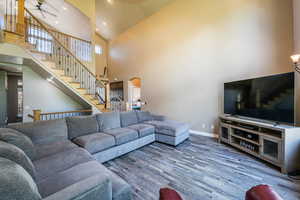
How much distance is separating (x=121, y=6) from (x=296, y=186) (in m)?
7.88

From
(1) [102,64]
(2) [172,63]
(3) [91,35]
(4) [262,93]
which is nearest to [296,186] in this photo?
(4) [262,93]

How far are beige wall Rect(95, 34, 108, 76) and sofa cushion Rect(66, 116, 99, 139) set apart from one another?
668cm

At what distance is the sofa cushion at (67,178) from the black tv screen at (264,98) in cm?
313

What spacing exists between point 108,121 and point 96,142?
2.94 ft

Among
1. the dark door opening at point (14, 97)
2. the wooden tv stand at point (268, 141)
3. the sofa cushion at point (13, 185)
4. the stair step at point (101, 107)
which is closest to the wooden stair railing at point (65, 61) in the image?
the stair step at point (101, 107)

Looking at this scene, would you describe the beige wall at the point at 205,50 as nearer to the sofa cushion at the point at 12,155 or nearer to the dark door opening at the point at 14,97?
the sofa cushion at the point at 12,155

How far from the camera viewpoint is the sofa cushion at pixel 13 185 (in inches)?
25.3

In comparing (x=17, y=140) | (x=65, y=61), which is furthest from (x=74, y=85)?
(x=17, y=140)

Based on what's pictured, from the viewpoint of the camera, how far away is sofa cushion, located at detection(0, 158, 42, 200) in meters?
0.64

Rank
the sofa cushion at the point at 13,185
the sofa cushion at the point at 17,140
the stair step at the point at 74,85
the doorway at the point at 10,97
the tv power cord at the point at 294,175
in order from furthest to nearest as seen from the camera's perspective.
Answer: the doorway at the point at 10,97
the stair step at the point at 74,85
the tv power cord at the point at 294,175
the sofa cushion at the point at 17,140
the sofa cushion at the point at 13,185

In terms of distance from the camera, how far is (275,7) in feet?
9.51

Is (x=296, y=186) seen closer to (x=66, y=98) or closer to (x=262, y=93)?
(x=262, y=93)

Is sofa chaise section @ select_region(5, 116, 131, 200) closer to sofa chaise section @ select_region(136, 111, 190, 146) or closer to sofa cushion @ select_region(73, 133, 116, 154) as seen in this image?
sofa cushion @ select_region(73, 133, 116, 154)

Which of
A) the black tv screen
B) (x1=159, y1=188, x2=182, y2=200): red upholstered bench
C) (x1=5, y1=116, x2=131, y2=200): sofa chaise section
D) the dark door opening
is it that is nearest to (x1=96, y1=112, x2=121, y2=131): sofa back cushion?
(x1=5, y1=116, x2=131, y2=200): sofa chaise section
